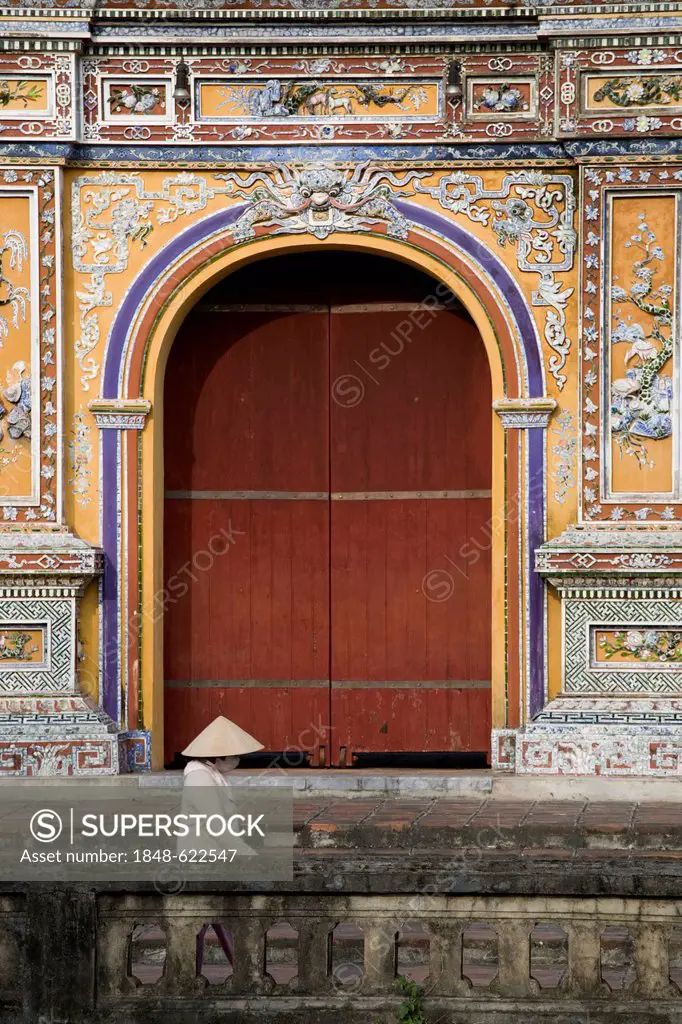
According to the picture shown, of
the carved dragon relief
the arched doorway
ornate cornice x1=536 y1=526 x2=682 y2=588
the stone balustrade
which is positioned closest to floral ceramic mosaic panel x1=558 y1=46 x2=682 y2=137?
the carved dragon relief

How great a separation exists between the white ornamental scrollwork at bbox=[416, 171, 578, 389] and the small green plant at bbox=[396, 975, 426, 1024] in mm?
5979

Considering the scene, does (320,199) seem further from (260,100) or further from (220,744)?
(220,744)

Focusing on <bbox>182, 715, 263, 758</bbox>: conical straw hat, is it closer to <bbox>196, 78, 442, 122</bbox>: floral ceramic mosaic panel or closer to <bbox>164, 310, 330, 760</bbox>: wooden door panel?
<bbox>164, 310, 330, 760</bbox>: wooden door panel

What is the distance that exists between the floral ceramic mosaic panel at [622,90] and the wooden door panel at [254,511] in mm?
2521

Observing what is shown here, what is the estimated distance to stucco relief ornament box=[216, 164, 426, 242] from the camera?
13.3 m

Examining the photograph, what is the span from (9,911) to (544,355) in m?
6.42

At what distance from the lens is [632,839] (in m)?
10.3

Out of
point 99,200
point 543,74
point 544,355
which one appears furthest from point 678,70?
point 99,200

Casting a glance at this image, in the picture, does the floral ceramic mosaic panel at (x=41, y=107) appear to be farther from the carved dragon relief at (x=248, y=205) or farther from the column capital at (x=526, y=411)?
the column capital at (x=526, y=411)

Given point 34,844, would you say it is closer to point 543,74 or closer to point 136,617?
point 136,617

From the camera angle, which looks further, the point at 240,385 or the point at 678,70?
the point at 240,385

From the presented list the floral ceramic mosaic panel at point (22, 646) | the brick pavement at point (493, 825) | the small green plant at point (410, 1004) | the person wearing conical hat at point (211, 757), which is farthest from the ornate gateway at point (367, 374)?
the small green plant at point (410, 1004)

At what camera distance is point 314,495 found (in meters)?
14.1

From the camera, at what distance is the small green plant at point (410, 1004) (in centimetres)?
812
